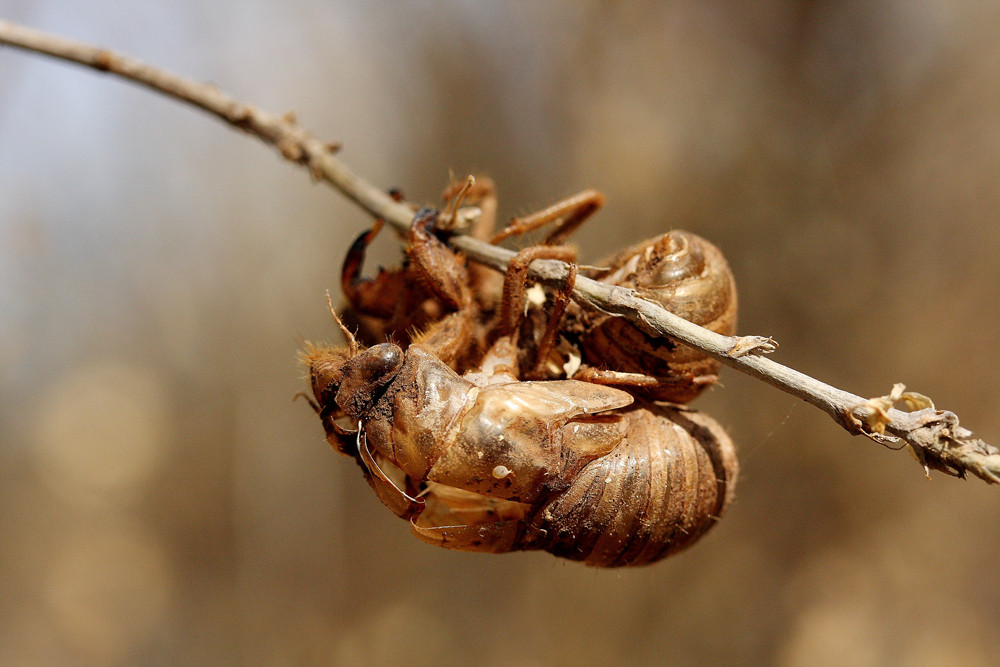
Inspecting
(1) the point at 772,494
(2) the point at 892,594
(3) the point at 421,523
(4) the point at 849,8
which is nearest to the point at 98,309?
(3) the point at 421,523

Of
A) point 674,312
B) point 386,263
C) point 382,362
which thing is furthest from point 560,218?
point 386,263

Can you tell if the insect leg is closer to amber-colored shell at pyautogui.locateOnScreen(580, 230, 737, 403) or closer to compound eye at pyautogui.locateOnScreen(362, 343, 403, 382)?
amber-colored shell at pyautogui.locateOnScreen(580, 230, 737, 403)

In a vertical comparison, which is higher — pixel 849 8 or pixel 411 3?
pixel 849 8

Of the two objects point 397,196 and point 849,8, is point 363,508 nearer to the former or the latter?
point 397,196

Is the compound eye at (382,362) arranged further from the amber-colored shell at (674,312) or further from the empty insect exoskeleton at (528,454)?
the amber-colored shell at (674,312)

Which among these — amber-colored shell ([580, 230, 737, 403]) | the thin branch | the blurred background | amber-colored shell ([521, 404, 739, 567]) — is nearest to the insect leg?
the thin branch

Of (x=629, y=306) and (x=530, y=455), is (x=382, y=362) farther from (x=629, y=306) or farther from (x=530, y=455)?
(x=629, y=306)
